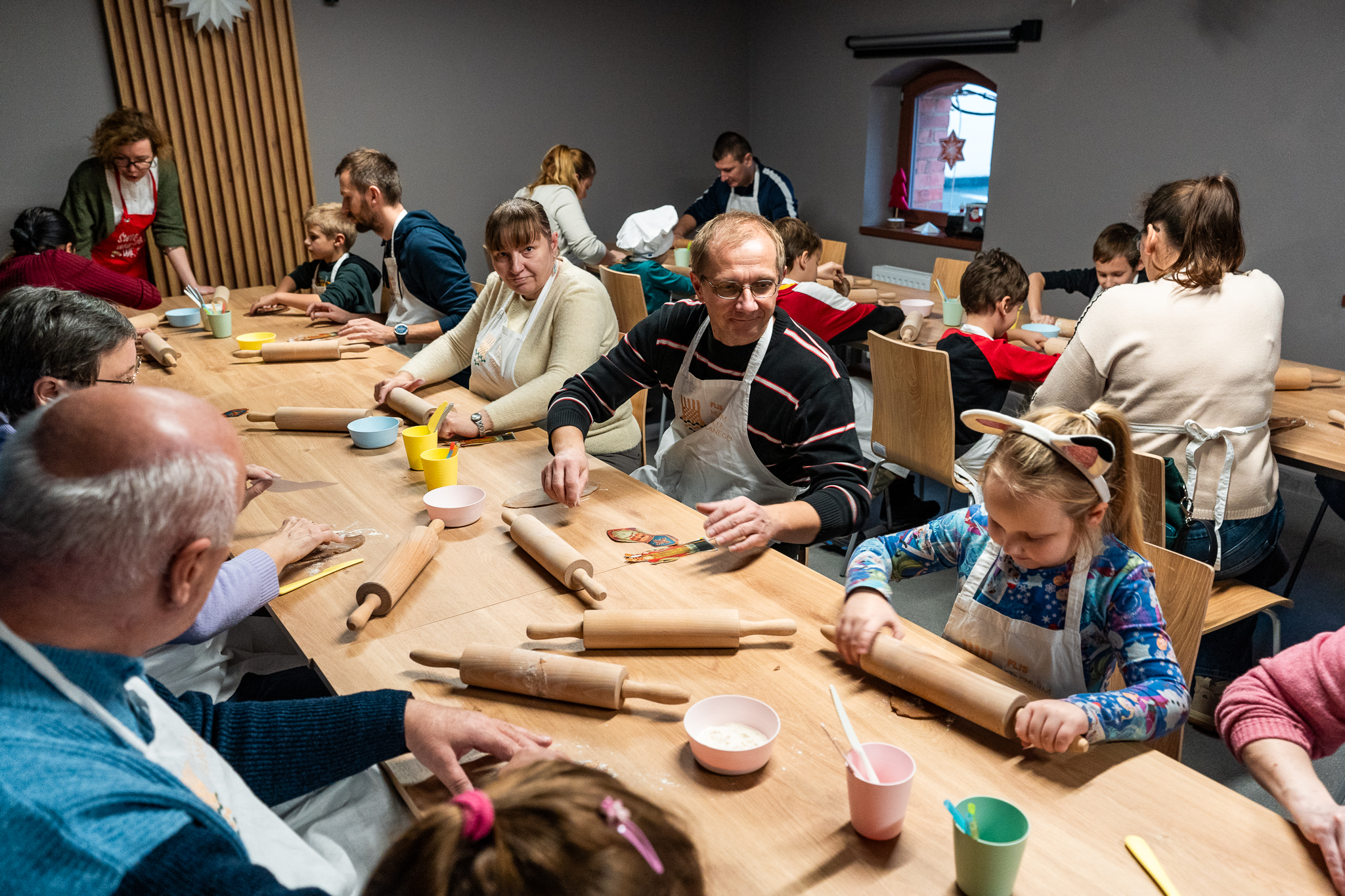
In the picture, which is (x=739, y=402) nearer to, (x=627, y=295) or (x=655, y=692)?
(x=655, y=692)

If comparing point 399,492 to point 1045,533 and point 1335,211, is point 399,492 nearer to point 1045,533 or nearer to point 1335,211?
point 1045,533

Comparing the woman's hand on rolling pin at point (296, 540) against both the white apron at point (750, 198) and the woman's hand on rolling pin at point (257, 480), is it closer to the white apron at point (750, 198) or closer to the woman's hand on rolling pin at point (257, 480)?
the woman's hand on rolling pin at point (257, 480)

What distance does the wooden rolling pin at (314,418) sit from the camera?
2.64 metres

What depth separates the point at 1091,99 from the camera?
5453 millimetres

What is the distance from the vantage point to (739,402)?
2283mm

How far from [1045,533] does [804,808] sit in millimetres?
637

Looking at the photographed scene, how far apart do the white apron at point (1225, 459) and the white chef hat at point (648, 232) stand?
3.19m

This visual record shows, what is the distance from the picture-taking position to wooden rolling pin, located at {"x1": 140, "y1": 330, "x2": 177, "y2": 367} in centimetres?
338

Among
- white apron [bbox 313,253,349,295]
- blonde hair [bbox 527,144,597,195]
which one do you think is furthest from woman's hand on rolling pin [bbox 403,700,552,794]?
blonde hair [bbox 527,144,597,195]

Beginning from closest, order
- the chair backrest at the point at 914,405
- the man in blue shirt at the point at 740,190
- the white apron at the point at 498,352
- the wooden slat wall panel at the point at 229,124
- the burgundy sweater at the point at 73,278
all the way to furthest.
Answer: the white apron at the point at 498,352
the chair backrest at the point at 914,405
the burgundy sweater at the point at 73,278
the wooden slat wall panel at the point at 229,124
the man in blue shirt at the point at 740,190

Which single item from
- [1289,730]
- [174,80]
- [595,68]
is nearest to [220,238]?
[174,80]

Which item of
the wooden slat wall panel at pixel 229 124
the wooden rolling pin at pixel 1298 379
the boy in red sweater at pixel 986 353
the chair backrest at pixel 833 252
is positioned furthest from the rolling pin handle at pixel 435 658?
the wooden slat wall panel at pixel 229 124

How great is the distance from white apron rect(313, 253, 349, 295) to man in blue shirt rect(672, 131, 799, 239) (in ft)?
9.04

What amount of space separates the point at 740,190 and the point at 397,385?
461 cm
